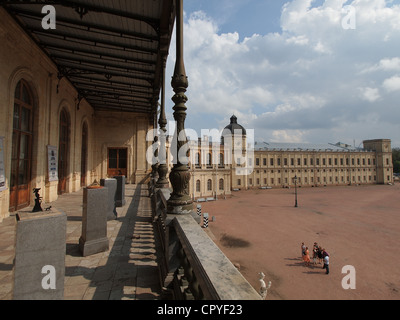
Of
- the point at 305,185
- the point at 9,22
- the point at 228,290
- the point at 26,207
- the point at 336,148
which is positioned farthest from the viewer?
A: the point at 336,148

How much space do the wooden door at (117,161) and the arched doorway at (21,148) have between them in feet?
31.2

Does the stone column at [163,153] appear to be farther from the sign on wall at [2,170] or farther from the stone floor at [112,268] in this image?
the sign on wall at [2,170]

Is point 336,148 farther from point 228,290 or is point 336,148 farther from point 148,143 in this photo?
point 228,290

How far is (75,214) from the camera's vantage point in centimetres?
677

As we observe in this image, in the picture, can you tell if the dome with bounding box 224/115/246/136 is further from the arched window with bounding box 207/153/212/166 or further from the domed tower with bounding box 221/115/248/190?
the arched window with bounding box 207/153/212/166

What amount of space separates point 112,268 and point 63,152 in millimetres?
10646

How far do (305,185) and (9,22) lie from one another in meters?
60.5

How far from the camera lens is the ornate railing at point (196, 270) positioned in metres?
1.43

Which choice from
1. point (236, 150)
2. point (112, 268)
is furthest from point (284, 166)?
point (112, 268)

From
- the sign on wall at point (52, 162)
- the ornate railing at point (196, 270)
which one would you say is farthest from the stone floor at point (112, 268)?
the sign on wall at point (52, 162)

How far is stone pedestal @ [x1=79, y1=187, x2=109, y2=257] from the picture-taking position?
381 centimetres

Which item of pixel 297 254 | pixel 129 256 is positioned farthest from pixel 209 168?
pixel 129 256

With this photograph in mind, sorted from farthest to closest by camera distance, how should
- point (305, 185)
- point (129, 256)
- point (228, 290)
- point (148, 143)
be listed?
point (305, 185), point (148, 143), point (129, 256), point (228, 290)

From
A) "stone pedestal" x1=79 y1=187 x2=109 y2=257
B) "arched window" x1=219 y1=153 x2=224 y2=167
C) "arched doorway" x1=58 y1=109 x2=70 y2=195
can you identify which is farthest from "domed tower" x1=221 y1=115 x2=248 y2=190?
"stone pedestal" x1=79 y1=187 x2=109 y2=257
